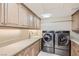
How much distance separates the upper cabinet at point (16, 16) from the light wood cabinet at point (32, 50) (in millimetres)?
258

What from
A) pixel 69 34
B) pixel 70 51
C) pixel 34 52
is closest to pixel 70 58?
pixel 70 51

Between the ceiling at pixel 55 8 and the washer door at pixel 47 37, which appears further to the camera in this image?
the washer door at pixel 47 37

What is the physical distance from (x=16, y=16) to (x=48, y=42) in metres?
0.65

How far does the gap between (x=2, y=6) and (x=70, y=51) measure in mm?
1093

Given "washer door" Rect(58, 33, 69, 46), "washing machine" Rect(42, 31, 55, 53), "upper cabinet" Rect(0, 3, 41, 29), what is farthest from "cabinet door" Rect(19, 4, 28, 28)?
"washer door" Rect(58, 33, 69, 46)

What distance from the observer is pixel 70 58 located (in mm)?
1690

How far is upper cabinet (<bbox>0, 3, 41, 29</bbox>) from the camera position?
173cm

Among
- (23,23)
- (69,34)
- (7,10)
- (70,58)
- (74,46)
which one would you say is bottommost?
(70,58)

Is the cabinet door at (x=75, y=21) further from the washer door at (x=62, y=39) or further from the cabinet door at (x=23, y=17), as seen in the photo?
the cabinet door at (x=23, y=17)

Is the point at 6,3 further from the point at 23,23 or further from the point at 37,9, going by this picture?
the point at 23,23

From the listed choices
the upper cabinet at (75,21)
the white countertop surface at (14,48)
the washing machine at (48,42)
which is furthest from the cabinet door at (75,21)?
the white countertop surface at (14,48)

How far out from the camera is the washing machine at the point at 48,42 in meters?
1.83

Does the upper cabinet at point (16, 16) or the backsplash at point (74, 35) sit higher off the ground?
the upper cabinet at point (16, 16)

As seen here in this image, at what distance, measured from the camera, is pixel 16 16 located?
204cm
